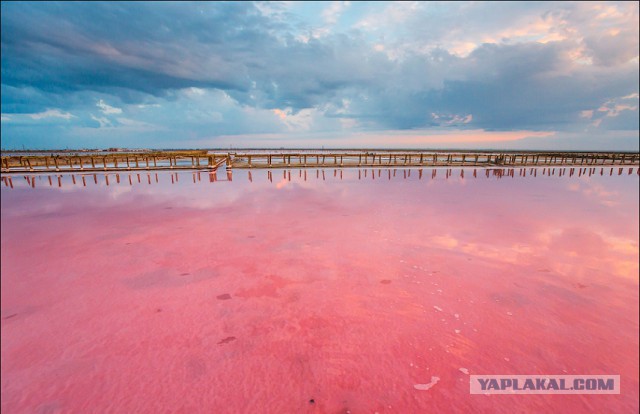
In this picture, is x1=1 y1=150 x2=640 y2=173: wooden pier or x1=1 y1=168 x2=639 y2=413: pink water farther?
x1=1 y1=150 x2=640 y2=173: wooden pier

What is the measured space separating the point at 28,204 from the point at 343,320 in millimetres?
23662

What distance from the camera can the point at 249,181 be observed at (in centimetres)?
2866

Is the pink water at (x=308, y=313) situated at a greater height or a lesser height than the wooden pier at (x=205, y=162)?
lesser

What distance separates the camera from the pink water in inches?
223

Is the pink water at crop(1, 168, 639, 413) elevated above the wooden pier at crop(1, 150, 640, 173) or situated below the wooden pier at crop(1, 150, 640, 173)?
below

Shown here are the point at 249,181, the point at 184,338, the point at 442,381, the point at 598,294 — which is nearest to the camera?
the point at 442,381

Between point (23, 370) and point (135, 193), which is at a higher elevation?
point (135, 193)

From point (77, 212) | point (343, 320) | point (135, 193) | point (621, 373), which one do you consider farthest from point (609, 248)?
point (135, 193)

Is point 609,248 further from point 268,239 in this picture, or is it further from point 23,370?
point 23,370

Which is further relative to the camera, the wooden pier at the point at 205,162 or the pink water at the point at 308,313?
the wooden pier at the point at 205,162

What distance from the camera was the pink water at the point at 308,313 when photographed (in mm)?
5672

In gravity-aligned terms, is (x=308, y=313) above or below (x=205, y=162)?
below

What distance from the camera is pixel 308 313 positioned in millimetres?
7871

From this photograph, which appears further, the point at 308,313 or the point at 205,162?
the point at 205,162
